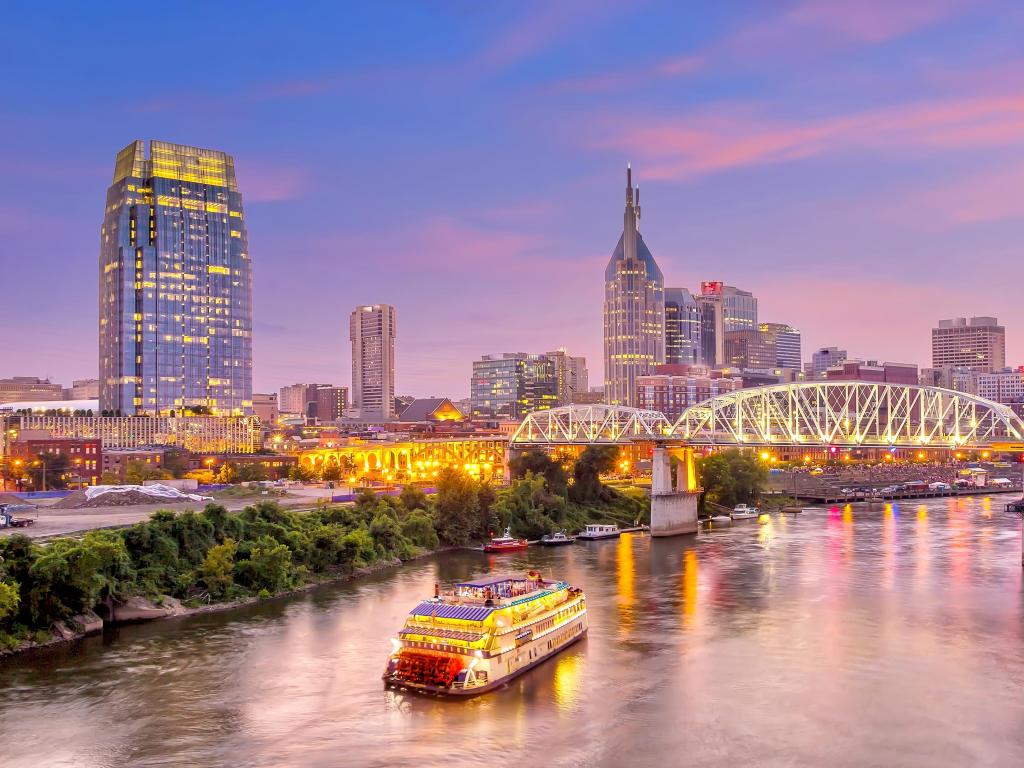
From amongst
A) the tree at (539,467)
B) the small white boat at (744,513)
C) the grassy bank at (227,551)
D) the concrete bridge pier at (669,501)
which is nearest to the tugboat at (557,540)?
the grassy bank at (227,551)

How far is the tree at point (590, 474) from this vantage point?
416 feet

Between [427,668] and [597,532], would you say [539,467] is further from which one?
[427,668]

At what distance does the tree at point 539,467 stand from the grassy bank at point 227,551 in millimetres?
20140

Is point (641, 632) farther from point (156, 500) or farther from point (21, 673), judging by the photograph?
point (156, 500)

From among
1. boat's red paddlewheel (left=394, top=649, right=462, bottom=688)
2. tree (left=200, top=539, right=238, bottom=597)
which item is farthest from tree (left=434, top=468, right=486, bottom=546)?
boat's red paddlewheel (left=394, top=649, right=462, bottom=688)

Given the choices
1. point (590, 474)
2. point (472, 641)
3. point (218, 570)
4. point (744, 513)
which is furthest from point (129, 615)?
point (744, 513)

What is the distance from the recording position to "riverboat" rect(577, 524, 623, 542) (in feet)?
354

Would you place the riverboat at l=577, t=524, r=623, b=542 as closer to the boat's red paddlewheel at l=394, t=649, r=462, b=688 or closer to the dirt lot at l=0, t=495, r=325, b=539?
the dirt lot at l=0, t=495, r=325, b=539

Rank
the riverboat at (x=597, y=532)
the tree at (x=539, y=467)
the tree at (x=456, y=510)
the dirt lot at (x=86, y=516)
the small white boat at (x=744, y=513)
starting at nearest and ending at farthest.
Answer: the dirt lot at (x=86, y=516), the tree at (x=456, y=510), the riverboat at (x=597, y=532), the tree at (x=539, y=467), the small white boat at (x=744, y=513)

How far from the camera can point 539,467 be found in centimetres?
13012

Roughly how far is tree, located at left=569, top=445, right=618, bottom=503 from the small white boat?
16687 mm

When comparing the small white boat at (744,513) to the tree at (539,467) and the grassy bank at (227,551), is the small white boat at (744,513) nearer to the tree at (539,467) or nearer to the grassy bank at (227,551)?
the tree at (539,467)

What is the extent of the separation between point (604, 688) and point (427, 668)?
7967 millimetres

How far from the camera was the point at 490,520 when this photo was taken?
336 ft
